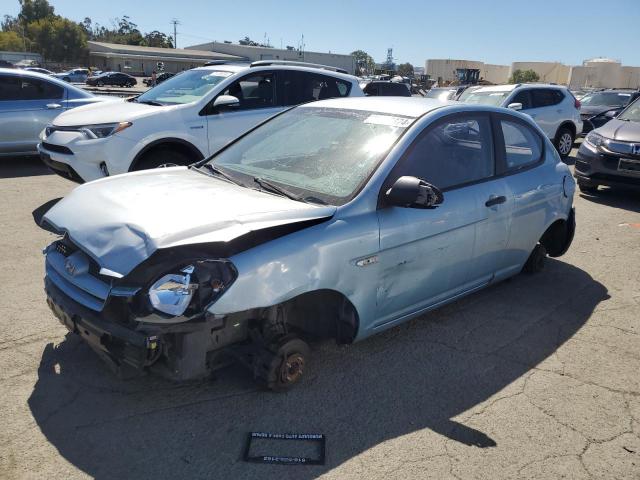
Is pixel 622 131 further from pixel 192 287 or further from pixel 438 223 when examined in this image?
pixel 192 287

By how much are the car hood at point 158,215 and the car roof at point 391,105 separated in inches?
44.8

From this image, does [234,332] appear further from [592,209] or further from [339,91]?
[592,209]

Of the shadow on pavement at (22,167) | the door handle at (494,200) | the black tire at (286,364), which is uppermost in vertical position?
the door handle at (494,200)

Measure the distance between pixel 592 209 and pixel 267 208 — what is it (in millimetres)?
6739

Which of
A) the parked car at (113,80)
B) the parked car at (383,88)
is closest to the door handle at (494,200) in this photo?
the parked car at (383,88)

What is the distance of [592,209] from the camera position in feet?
26.5

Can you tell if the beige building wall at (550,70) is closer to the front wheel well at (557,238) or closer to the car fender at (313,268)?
the front wheel well at (557,238)

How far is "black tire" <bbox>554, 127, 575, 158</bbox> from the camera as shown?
12.8 metres

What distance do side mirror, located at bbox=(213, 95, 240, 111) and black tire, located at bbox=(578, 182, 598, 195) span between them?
18.4ft

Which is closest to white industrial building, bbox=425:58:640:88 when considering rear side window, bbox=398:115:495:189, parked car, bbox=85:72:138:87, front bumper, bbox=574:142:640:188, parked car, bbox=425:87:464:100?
parked car, bbox=85:72:138:87

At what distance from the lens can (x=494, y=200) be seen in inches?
157

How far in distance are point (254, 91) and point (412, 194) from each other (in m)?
4.80

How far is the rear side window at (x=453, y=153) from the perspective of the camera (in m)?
3.58

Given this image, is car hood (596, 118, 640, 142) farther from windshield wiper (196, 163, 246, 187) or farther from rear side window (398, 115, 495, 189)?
windshield wiper (196, 163, 246, 187)
